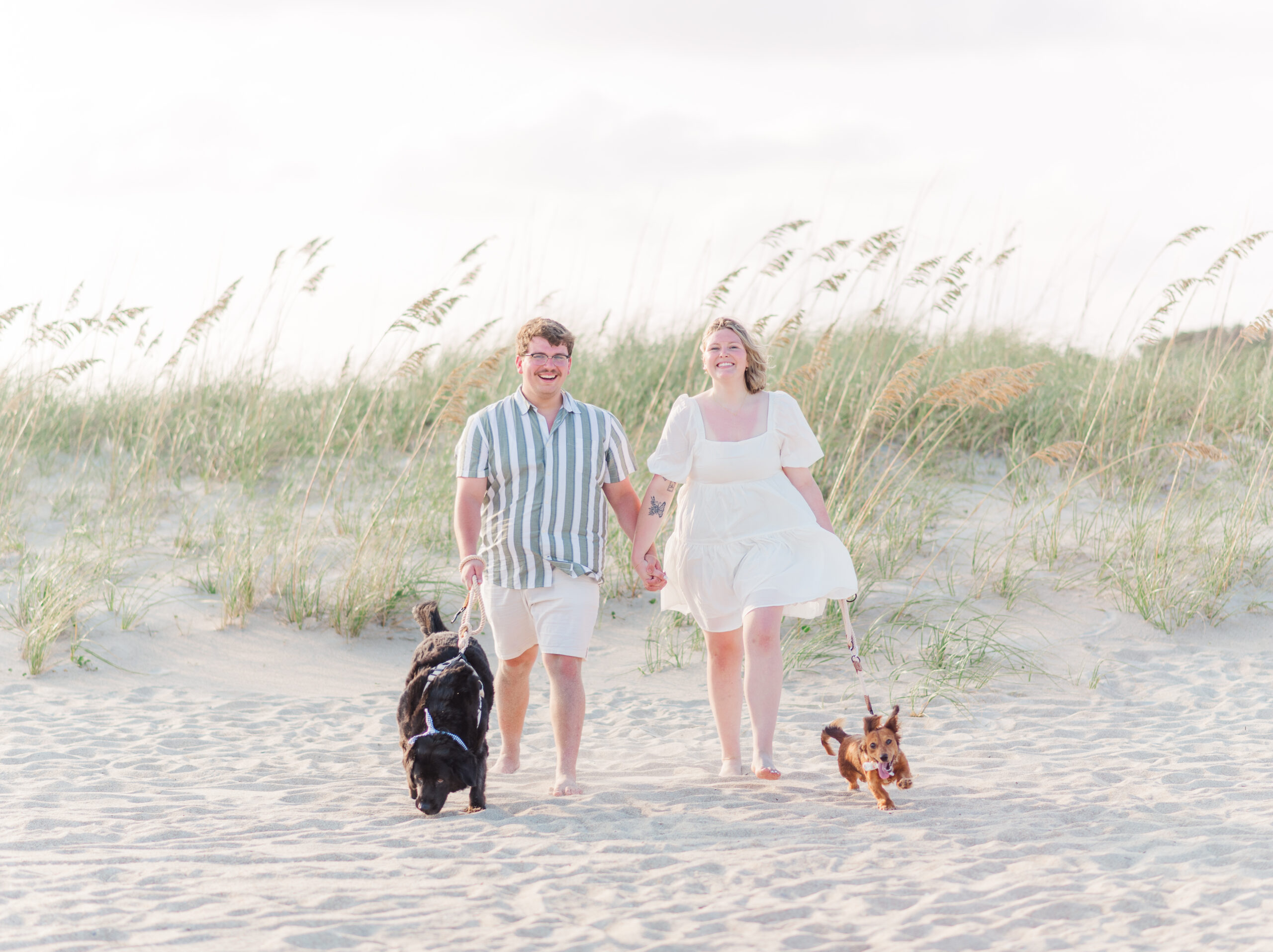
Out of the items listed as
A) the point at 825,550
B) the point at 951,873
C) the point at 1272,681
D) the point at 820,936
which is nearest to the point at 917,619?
the point at 1272,681

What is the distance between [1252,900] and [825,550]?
1855mm

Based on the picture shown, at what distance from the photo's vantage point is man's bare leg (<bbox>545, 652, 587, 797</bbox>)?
4.32 m

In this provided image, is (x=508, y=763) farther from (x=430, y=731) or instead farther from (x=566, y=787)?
(x=430, y=731)

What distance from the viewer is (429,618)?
4.43m

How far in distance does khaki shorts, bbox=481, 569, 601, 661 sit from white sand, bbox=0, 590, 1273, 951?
26.1 inches

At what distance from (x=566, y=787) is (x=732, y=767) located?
742 mm

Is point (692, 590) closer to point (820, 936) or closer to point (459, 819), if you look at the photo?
point (459, 819)

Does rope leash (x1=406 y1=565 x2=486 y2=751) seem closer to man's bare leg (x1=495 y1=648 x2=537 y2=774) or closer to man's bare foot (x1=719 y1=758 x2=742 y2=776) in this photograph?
man's bare leg (x1=495 y1=648 x2=537 y2=774)

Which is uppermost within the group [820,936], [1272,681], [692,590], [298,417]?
[298,417]

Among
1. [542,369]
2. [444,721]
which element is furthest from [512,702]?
[542,369]

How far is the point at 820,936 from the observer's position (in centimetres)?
325

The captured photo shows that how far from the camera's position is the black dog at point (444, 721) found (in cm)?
407

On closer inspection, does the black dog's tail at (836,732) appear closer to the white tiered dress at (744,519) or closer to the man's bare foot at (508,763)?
the white tiered dress at (744,519)

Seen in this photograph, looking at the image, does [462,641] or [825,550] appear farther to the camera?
[825,550]
